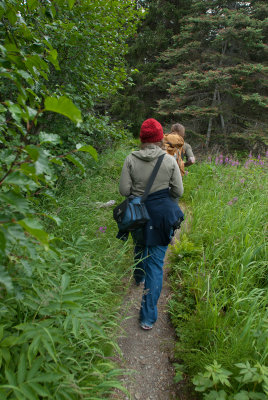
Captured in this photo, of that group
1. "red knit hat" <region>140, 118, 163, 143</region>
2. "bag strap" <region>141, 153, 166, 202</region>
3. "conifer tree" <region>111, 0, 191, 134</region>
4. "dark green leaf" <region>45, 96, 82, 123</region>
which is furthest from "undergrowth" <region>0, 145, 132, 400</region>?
"conifer tree" <region>111, 0, 191, 134</region>

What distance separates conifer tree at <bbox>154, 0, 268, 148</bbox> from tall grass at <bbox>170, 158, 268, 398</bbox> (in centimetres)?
589

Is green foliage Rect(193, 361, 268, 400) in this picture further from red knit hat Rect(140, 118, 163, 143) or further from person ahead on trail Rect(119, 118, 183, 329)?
red knit hat Rect(140, 118, 163, 143)

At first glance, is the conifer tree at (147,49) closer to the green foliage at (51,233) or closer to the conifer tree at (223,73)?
the conifer tree at (223,73)

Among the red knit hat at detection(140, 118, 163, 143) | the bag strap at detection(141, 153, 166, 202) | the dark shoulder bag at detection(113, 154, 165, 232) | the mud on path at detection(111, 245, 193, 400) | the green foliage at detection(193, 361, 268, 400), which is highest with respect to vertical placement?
the red knit hat at detection(140, 118, 163, 143)

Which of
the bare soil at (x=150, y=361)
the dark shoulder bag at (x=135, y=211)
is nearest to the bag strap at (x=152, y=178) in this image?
the dark shoulder bag at (x=135, y=211)

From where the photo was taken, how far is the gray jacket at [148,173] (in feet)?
7.38

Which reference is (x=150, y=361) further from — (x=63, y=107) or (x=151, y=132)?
(x=63, y=107)

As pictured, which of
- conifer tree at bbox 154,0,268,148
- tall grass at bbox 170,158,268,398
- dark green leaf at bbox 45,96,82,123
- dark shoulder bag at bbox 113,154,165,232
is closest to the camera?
dark green leaf at bbox 45,96,82,123

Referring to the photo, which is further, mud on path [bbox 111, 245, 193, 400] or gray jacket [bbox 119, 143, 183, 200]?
gray jacket [bbox 119, 143, 183, 200]

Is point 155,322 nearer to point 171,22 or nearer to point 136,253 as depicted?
point 136,253

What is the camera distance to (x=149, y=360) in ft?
6.86

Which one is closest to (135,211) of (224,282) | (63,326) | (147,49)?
(63,326)

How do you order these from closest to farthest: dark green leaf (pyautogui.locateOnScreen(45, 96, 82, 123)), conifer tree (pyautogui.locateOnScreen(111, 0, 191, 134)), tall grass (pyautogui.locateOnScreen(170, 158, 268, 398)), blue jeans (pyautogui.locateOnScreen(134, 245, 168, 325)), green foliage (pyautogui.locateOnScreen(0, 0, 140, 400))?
dark green leaf (pyautogui.locateOnScreen(45, 96, 82, 123)), green foliage (pyautogui.locateOnScreen(0, 0, 140, 400)), tall grass (pyautogui.locateOnScreen(170, 158, 268, 398)), blue jeans (pyautogui.locateOnScreen(134, 245, 168, 325)), conifer tree (pyautogui.locateOnScreen(111, 0, 191, 134))

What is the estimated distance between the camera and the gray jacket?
88.6 inches
